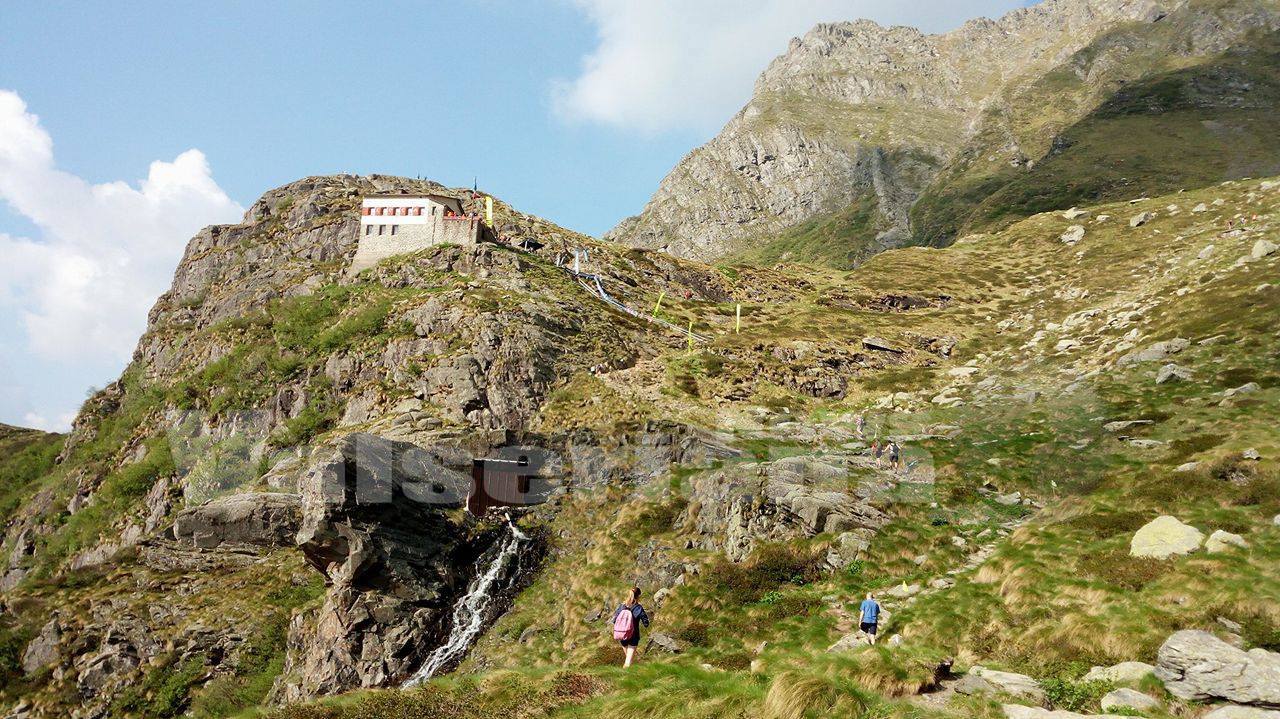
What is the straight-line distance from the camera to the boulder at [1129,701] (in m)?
11.6

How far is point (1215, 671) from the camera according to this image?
38.7 ft

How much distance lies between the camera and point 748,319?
3002 inches

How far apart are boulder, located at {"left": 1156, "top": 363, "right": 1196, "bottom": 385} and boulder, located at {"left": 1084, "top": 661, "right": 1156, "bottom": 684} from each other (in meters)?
25.9

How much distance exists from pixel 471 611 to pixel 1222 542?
2777cm

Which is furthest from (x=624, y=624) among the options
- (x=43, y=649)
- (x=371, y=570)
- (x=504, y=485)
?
(x=43, y=649)

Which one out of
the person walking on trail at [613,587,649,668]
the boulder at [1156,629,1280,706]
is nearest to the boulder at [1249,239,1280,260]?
the boulder at [1156,629,1280,706]

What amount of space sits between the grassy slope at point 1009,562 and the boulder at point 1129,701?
1.40 ft

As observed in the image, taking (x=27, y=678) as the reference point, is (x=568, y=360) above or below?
above

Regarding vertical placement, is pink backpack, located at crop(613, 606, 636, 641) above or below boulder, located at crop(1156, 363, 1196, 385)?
below

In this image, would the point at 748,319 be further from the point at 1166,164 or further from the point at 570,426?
the point at 1166,164

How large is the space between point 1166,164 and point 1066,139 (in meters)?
41.0

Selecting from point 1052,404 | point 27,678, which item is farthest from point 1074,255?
point 27,678

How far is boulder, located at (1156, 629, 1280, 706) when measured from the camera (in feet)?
37.0

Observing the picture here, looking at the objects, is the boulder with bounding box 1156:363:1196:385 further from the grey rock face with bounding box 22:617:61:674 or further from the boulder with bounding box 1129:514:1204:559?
the grey rock face with bounding box 22:617:61:674
